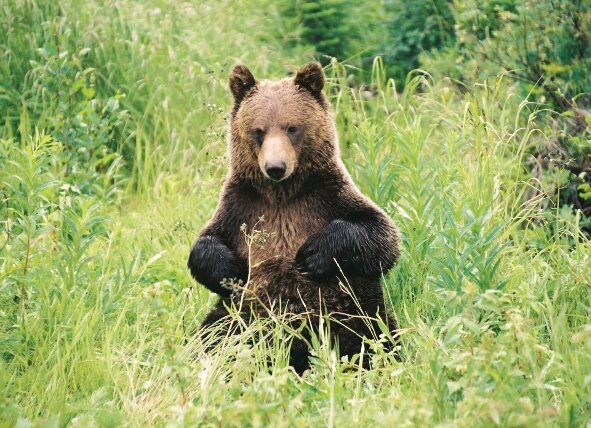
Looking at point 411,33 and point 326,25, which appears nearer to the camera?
point 411,33

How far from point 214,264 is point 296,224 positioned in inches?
17.0

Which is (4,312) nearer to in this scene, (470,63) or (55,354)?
(55,354)

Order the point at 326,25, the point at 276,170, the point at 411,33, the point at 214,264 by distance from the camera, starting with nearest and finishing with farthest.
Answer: the point at 276,170 → the point at 214,264 → the point at 411,33 → the point at 326,25

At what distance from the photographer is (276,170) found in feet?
15.0

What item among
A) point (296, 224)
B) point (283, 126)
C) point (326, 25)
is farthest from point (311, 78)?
point (326, 25)

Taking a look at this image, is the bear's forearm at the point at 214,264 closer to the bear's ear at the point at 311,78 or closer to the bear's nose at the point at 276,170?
the bear's nose at the point at 276,170

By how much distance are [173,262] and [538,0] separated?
2.98 meters

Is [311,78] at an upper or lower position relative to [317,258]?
upper

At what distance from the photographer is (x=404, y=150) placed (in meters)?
5.21

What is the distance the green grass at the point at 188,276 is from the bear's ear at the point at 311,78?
1.35 feet

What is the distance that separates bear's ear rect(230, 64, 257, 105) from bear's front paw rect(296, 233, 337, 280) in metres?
0.84

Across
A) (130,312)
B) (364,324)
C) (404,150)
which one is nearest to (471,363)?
(364,324)

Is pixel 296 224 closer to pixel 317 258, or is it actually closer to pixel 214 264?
pixel 317 258

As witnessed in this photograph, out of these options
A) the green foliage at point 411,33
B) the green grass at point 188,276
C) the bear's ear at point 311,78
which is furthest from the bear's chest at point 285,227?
the green foliage at point 411,33
